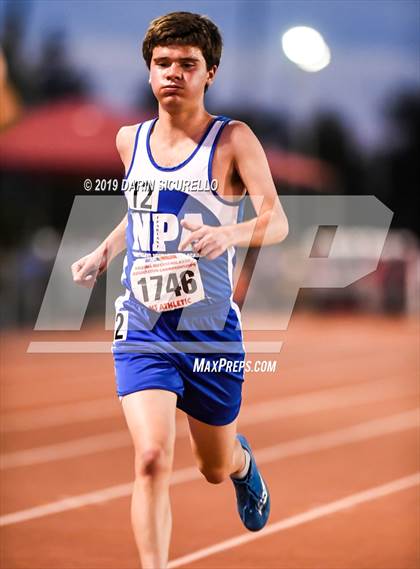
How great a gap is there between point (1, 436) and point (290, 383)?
3.87 meters

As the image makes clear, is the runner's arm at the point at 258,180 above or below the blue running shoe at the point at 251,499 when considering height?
above

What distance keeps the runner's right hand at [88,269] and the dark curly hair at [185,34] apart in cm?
65

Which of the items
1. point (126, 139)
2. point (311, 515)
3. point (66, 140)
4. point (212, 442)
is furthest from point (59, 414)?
point (126, 139)

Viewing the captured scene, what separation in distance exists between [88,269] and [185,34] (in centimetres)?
81

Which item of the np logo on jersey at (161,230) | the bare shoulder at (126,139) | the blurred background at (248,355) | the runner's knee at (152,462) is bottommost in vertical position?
the blurred background at (248,355)

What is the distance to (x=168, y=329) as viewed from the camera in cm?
358

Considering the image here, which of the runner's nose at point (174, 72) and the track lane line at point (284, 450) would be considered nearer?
the runner's nose at point (174, 72)

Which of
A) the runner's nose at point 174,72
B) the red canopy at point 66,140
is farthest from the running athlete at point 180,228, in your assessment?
the red canopy at point 66,140

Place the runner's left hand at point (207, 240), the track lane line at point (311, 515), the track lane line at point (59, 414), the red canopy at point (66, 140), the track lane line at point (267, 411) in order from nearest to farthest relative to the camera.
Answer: the runner's left hand at point (207, 240) → the track lane line at point (311, 515) → the track lane line at point (267, 411) → the track lane line at point (59, 414) → the red canopy at point (66, 140)

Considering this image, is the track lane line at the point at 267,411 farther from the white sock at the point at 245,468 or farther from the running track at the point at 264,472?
the white sock at the point at 245,468

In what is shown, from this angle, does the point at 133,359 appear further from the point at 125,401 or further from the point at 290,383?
the point at 290,383

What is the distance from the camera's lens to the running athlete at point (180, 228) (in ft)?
11.5

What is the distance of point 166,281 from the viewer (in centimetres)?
355

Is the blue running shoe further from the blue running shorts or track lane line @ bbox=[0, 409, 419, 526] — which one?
track lane line @ bbox=[0, 409, 419, 526]
